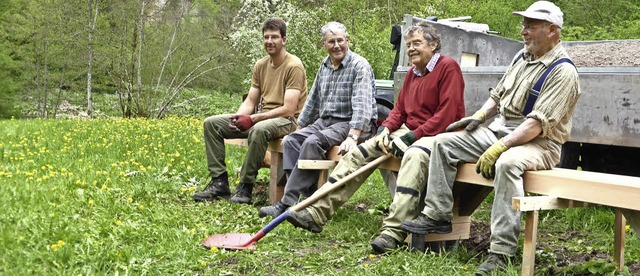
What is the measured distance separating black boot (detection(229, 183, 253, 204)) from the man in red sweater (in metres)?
1.34

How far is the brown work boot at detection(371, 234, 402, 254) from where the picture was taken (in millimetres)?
4281

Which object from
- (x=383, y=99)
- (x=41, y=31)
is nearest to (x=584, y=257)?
(x=383, y=99)

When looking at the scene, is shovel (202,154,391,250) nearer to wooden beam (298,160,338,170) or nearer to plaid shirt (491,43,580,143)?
wooden beam (298,160,338,170)

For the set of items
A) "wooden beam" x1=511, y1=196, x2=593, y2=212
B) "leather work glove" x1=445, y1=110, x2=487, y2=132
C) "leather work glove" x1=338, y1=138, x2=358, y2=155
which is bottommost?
"wooden beam" x1=511, y1=196, x2=593, y2=212

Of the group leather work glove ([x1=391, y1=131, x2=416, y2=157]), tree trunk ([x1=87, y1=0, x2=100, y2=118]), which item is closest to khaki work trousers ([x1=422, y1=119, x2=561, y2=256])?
leather work glove ([x1=391, y1=131, x2=416, y2=157])

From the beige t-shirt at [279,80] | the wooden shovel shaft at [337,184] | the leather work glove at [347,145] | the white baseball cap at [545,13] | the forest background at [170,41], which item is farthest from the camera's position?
the forest background at [170,41]

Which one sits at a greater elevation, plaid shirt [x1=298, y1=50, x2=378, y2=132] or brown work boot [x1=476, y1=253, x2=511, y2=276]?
plaid shirt [x1=298, y1=50, x2=378, y2=132]

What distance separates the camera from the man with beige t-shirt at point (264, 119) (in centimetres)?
612

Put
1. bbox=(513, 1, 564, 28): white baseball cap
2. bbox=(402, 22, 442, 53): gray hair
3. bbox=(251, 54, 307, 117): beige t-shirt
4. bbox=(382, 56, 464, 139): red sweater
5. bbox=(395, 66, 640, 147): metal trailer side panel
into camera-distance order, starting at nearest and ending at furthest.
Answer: bbox=(513, 1, 564, 28): white baseball cap < bbox=(395, 66, 640, 147): metal trailer side panel < bbox=(382, 56, 464, 139): red sweater < bbox=(402, 22, 442, 53): gray hair < bbox=(251, 54, 307, 117): beige t-shirt

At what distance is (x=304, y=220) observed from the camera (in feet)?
15.5

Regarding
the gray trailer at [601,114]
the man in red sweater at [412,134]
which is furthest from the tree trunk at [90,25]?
the man in red sweater at [412,134]

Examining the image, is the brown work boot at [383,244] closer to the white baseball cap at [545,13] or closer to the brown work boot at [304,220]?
the brown work boot at [304,220]

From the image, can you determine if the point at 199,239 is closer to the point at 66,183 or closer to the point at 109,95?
the point at 66,183

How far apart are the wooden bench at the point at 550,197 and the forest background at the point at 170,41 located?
467 inches
